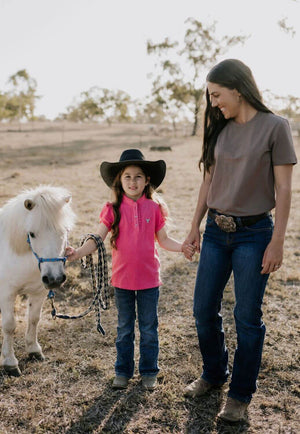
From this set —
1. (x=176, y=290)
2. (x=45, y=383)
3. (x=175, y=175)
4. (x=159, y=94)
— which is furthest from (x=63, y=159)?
(x=159, y=94)

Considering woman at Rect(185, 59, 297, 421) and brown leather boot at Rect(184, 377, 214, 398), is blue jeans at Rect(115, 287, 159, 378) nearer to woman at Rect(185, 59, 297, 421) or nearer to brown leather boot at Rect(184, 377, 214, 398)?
brown leather boot at Rect(184, 377, 214, 398)

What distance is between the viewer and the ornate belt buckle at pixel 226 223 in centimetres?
231

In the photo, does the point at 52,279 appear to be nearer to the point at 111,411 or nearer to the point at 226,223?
the point at 111,411

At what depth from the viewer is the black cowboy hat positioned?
2.81 m

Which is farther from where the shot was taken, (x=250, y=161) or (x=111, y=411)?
(x=111, y=411)

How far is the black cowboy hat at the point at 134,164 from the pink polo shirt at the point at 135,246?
0.23 meters

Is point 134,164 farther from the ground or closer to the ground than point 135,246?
farther from the ground

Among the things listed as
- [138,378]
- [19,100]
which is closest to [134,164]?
[138,378]

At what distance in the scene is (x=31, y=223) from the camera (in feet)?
8.68

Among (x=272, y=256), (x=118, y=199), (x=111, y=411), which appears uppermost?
(x=118, y=199)

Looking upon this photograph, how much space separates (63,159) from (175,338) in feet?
53.7

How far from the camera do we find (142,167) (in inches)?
114

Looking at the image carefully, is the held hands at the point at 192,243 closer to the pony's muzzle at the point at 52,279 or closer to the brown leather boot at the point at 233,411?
the pony's muzzle at the point at 52,279

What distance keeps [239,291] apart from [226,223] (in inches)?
17.0
